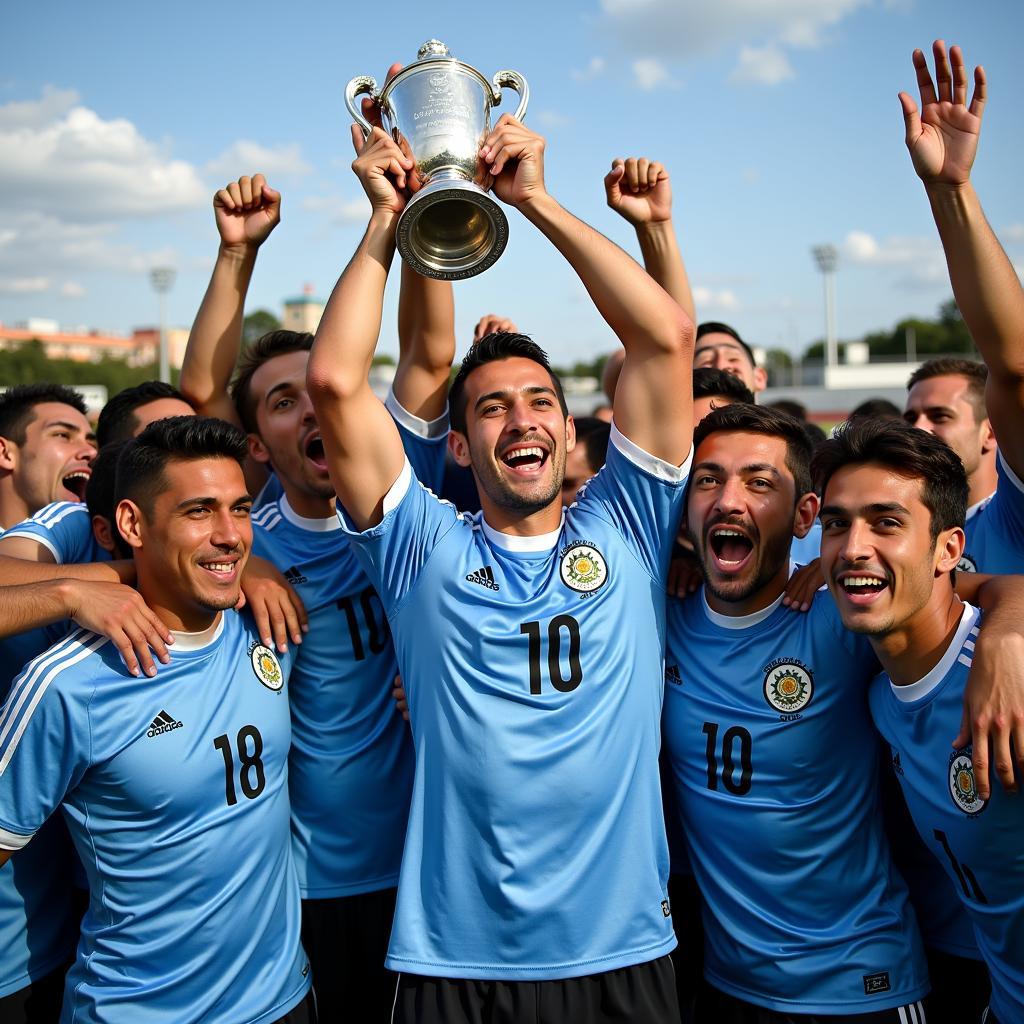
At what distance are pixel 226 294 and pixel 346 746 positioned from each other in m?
2.02

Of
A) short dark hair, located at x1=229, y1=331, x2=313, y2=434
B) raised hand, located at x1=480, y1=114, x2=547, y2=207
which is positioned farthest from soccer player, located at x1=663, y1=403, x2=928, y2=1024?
short dark hair, located at x1=229, y1=331, x2=313, y2=434

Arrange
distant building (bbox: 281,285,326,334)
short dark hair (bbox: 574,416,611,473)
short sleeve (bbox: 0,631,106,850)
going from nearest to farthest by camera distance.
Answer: short sleeve (bbox: 0,631,106,850) < short dark hair (bbox: 574,416,611,473) < distant building (bbox: 281,285,326,334)

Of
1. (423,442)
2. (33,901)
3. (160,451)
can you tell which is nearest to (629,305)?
(423,442)

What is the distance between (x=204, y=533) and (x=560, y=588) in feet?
3.85

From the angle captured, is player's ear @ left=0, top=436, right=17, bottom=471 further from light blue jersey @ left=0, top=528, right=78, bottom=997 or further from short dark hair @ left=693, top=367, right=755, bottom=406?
short dark hair @ left=693, top=367, right=755, bottom=406

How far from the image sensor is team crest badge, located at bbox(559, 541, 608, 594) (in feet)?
10.0

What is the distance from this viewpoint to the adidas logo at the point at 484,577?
306cm

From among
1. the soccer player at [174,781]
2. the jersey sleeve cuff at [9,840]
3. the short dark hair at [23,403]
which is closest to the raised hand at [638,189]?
the soccer player at [174,781]

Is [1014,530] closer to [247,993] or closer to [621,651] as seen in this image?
[621,651]

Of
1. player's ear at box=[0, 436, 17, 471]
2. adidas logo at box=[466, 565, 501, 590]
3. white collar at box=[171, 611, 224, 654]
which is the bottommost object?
white collar at box=[171, 611, 224, 654]

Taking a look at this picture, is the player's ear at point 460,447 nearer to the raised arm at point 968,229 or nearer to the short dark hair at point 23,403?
the raised arm at point 968,229

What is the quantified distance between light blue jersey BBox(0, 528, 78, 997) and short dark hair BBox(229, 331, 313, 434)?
4.25 feet

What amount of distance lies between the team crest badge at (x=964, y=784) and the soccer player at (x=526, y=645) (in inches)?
34.1

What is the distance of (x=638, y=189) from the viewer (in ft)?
11.4
